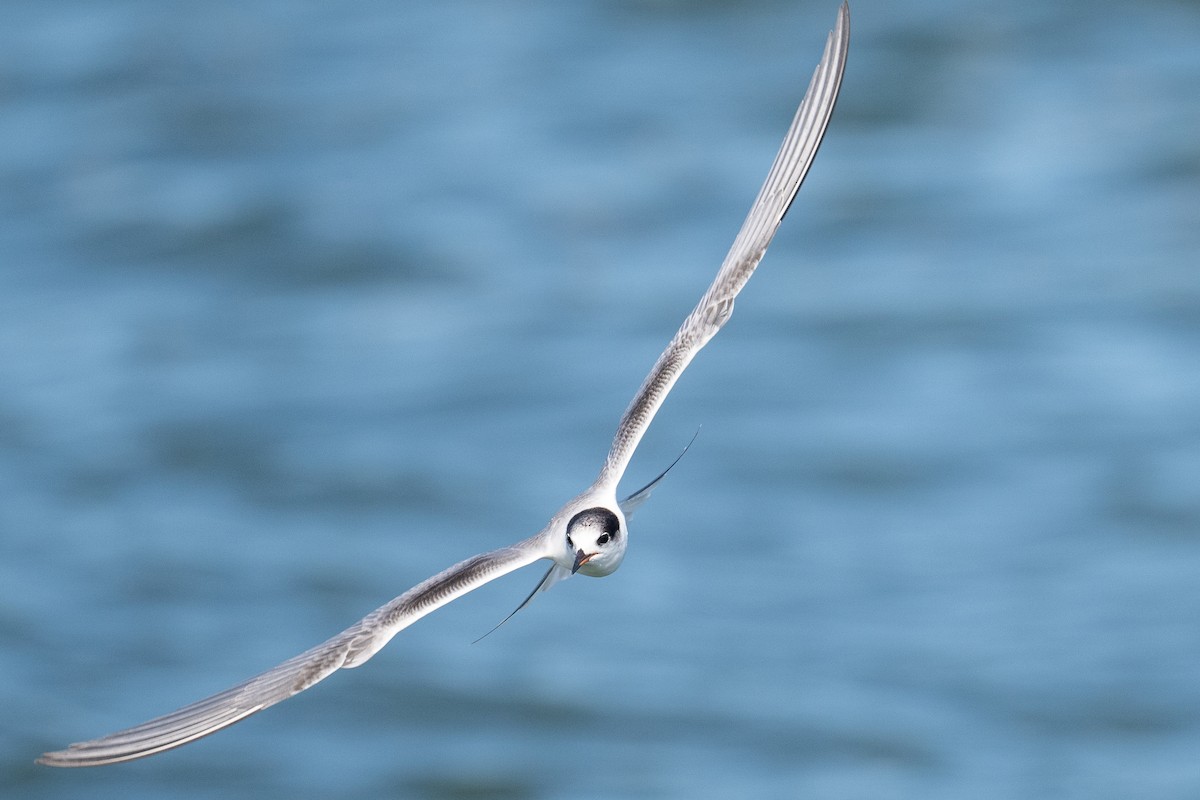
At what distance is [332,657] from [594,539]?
1.22m

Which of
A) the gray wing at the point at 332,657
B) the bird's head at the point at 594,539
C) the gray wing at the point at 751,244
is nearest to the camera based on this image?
the gray wing at the point at 332,657

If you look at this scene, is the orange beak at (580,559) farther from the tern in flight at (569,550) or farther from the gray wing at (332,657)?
the gray wing at (332,657)

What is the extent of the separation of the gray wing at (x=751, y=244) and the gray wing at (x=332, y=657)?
2.09 feet

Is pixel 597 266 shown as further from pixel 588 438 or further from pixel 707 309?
pixel 707 309

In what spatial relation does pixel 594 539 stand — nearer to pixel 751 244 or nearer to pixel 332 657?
pixel 332 657

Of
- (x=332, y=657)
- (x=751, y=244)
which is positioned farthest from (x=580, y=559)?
(x=751, y=244)

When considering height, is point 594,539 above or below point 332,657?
above

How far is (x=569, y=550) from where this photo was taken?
27.0 feet

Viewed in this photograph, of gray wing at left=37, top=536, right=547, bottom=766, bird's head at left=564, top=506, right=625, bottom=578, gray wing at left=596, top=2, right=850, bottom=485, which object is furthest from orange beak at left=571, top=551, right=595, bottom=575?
gray wing at left=596, top=2, right=850, bottom=485

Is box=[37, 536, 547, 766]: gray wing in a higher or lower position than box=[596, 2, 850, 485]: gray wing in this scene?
lower

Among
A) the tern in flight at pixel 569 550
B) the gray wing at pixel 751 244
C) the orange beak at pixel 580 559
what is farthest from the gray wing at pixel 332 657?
the gray wing at pixel 751 244

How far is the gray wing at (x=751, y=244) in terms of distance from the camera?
8.67 metres

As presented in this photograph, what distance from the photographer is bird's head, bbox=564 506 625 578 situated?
8125 millimetres

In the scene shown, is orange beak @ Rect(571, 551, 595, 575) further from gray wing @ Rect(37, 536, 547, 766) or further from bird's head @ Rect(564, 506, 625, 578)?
gray wing @ Rect(37, 536, 547, 766)
